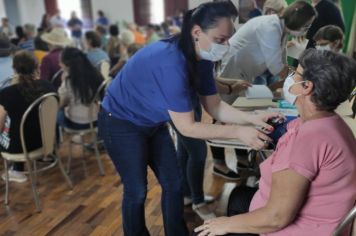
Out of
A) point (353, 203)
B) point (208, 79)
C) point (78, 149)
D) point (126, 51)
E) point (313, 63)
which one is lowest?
point (78, 149)

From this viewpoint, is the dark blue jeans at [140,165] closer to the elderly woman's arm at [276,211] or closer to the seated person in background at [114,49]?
the elderly woman's arm at [276,211]

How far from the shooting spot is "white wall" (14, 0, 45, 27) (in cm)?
1077

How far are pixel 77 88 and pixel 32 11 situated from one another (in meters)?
9.36

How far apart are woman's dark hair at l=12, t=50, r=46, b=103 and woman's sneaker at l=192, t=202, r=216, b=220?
120 cm

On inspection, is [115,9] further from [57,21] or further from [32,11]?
[32,11]

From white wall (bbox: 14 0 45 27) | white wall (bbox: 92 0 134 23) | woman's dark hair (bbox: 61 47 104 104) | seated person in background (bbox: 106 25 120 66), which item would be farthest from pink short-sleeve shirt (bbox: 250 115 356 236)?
white wall (bbox: 14 0 45 27)

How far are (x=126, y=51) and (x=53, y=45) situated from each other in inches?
34.5

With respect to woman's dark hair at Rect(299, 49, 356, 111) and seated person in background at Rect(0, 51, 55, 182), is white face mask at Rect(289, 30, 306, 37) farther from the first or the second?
seated person in background at Rect(0, 51, 55, 182)

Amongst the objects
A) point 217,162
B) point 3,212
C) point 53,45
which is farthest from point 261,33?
point 53,45

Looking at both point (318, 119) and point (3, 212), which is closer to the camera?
point (318, 119)

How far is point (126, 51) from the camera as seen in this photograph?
4441 millimetres

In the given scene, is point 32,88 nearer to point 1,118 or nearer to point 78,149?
point 1,118

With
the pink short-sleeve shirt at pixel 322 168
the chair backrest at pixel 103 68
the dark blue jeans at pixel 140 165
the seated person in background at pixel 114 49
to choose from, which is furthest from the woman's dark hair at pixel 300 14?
the seated person in background at pixel 114 49

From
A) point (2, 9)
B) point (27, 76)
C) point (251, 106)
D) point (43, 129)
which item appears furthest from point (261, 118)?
point (2, 9)
